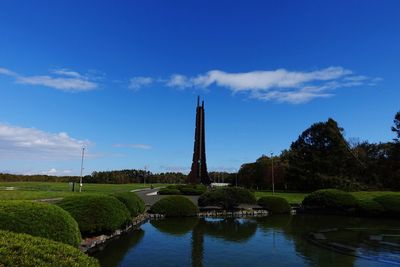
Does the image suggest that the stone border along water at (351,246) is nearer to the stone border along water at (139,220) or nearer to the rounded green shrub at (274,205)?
the stone border along water at (139,220)

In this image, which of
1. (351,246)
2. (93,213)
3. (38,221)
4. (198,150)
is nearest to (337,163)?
(198,150)

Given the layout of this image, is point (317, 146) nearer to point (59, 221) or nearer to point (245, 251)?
point (245, 251)

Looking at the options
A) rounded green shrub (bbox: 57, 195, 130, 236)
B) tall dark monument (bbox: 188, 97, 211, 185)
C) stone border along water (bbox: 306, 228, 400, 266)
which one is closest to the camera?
stone border along water (bbox: 306, 228, 400, 266)

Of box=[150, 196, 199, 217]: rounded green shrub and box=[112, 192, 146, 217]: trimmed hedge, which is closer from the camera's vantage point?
box=[112, 192, 146, 217]: trimmed hedge

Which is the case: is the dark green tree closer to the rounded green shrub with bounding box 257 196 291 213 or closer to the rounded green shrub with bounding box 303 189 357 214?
the rounded green shrub with bounding box 303 189 357 214

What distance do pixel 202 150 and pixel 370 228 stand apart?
42.2 m

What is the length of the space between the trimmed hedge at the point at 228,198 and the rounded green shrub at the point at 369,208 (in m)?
8.75

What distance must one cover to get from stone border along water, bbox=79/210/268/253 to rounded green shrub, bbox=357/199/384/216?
7525mm

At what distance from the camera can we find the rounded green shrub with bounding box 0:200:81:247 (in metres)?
10.2

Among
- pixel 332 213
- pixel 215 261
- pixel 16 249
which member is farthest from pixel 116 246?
pixel 332 213

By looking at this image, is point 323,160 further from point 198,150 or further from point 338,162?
point 198,150

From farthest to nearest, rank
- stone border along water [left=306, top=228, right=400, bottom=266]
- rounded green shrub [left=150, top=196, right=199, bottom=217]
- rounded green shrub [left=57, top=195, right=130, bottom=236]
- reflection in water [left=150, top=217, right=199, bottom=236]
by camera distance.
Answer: rounded green shrub [left=150, top=196, right=199, bottom=217] → reflection in water [left=150, top=217, right=199, bottom=236] → rounded green shrub [left=57, top=195, right=130, bottom=236] → stone border along water [left=306, top=228, right=400, bottom=266]

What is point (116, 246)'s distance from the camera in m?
15.6

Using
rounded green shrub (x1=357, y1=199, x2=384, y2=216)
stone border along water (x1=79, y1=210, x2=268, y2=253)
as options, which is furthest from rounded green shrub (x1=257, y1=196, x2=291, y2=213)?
rounded green shrub (x1=357, y1=199, x2=384, y2=216)
